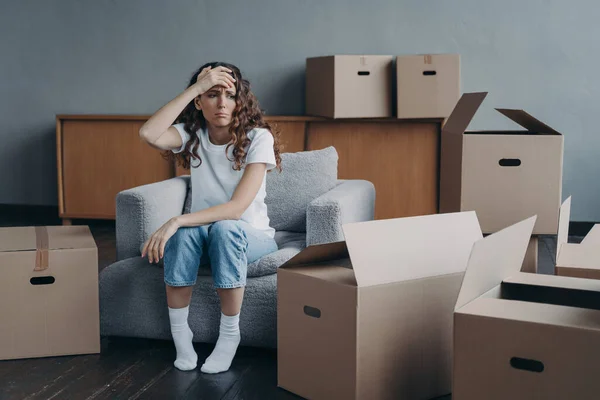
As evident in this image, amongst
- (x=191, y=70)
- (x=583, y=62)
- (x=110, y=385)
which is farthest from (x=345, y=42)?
(x=110, y=385)

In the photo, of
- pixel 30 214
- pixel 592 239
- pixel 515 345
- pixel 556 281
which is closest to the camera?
pixel 515 345

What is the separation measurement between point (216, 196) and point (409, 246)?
A: 84 centimetres

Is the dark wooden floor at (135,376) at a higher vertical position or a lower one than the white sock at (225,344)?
lower

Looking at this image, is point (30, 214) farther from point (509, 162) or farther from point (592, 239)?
point (592, 239)

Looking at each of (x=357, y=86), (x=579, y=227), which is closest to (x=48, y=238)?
(x=357, y=86)

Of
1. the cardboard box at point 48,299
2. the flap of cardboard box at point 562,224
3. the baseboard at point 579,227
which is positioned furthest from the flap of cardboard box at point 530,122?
the baseboard at point 579,227

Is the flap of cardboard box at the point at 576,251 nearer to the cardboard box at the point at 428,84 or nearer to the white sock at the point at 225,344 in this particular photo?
the white sock at the point at 225,344

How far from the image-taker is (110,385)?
7.39 feet

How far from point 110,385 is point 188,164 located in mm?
789

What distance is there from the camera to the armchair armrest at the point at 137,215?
8.64 ft

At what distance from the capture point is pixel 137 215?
2633 millimetres

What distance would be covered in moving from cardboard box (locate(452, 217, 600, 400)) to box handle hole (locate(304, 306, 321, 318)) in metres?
0.43

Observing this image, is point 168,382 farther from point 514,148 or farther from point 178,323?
point 514,148

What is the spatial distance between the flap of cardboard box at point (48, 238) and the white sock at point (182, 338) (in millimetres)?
360
